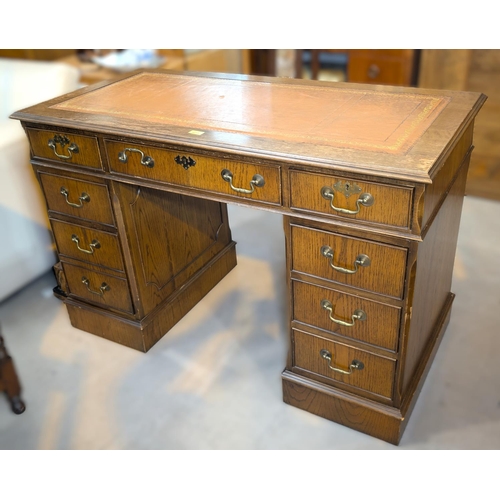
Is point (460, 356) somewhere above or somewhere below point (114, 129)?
below

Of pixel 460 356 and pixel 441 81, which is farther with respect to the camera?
pixel 441 81

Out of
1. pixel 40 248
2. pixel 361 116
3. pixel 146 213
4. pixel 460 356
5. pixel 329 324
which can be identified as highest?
pixel 361 116

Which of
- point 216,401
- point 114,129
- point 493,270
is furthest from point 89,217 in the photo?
point 493,270

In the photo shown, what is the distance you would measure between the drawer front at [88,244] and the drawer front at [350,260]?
2.25 ft

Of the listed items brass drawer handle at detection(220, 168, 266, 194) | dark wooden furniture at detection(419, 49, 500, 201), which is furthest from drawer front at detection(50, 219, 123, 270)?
dark wooden furniture at detection(419, 49, 500, 201)

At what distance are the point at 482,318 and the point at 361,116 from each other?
1033 millimetres

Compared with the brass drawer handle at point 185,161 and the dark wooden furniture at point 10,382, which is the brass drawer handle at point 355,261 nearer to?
the brass drawer handle at point 185,161

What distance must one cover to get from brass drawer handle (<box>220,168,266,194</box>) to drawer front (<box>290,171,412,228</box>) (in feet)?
Result: 0.27

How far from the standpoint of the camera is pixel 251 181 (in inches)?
55.3

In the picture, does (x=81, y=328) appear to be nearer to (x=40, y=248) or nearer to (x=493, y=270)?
(x=40, y=248)

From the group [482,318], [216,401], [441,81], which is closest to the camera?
[216,401]

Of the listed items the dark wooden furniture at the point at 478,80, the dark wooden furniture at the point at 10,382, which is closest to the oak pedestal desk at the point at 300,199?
the dark wooden furniture at the point at 10,382

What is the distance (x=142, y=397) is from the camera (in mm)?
1850
